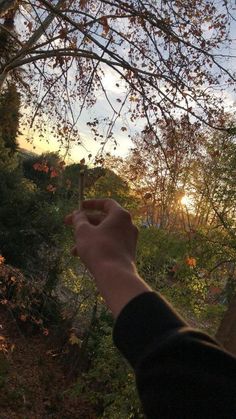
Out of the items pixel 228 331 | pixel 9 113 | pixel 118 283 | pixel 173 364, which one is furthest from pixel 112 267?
pixel 9 113

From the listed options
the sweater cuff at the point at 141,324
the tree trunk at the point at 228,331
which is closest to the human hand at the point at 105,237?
the sweater cuff at the point at 141,324

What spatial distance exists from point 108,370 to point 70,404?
3416mm

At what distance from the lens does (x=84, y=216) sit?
3.71 ft

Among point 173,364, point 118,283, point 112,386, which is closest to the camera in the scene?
point 173,364

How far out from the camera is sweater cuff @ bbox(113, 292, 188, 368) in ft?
2.75

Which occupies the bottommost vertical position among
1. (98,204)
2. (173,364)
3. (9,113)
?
(173,364)

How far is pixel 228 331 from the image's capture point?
8.05 metres

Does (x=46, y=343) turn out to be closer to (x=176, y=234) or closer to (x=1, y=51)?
(x=176, y=234)

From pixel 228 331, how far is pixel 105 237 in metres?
7.68

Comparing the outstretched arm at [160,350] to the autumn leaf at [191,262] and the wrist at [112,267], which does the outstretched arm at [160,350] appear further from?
the autumn leaf at [191,262]

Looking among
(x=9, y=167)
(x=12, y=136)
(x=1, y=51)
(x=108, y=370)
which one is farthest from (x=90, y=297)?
(x=12, y=136)

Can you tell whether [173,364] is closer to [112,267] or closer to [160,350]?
[160,350]

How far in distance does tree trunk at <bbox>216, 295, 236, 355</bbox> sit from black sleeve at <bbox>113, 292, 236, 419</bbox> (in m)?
7.63

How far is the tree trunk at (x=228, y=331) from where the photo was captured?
792 cm
